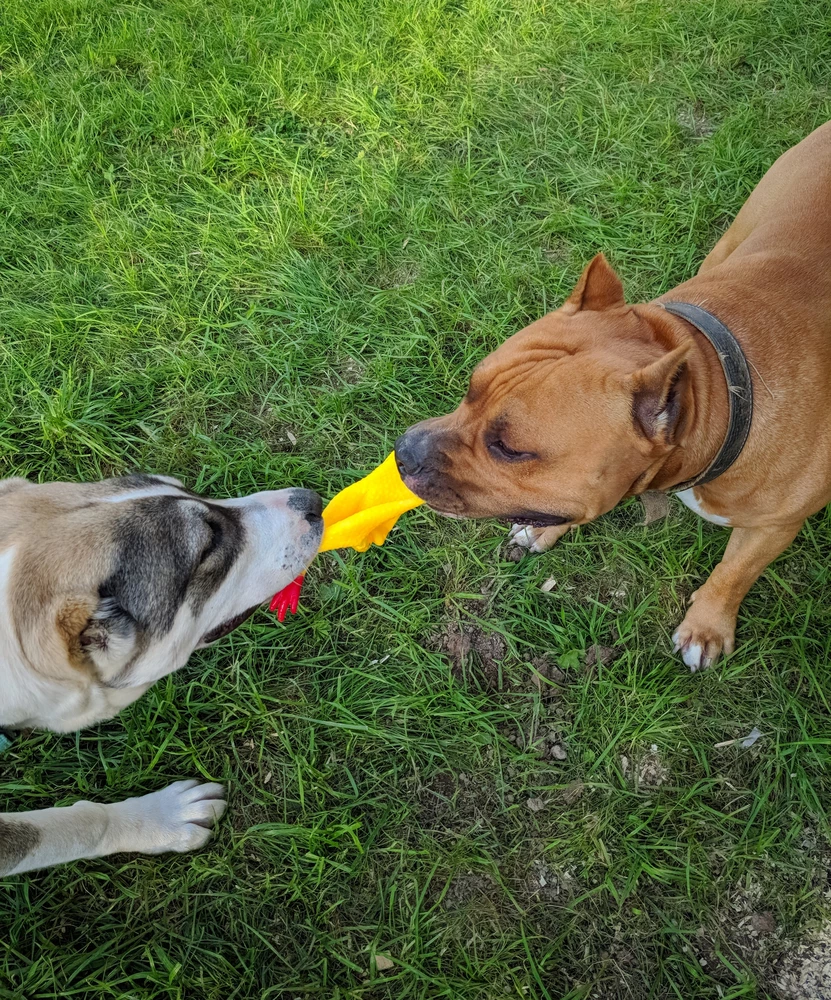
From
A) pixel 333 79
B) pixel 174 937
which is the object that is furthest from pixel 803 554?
pixel 333 79

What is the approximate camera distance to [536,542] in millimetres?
4117

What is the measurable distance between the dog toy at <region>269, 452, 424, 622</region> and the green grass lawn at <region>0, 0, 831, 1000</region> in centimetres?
35

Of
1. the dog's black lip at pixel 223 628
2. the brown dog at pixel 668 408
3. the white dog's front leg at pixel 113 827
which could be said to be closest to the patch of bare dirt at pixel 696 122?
the brown dog at pixel 668 408

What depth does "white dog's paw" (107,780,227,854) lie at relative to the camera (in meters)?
3.38

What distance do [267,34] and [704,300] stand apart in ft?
16.1

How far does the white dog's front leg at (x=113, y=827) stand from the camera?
2.95 m

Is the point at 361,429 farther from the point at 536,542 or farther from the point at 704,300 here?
the point at 704,300

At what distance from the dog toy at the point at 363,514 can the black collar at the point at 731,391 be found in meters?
1.48

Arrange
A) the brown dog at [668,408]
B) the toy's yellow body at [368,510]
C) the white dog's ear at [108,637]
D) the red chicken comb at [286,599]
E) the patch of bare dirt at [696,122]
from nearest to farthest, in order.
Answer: the white dog's ear at [108,637] → the brown dog at [668,408] → the toy's yellow body at [368,510] → the red chicken comb at [286,599] → the patch of bare dirt at [696,122]

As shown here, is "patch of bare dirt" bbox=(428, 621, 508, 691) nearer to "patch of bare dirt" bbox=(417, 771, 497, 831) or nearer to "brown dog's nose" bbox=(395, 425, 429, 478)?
"patch of bare dirt" bbox=(417, 771, 497, 831)

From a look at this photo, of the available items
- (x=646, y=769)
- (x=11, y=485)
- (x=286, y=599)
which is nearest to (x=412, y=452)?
(x=286, y=599)

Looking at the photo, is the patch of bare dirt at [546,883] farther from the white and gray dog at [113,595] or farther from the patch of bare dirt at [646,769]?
the white and gray dog at [113,595]

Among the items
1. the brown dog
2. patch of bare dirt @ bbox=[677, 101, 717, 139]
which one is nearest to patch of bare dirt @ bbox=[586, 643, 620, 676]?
the brown dog

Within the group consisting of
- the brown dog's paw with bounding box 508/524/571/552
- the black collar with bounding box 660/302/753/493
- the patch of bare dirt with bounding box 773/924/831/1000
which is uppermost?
the black collar with bounding box 660/302/753/493
